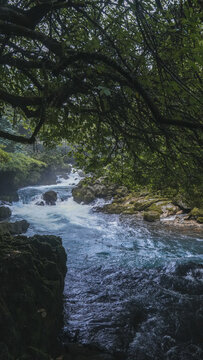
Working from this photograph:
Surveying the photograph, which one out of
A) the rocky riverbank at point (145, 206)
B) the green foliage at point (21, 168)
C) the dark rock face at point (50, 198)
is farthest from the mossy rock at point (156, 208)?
the green foliage at point (21, 168)

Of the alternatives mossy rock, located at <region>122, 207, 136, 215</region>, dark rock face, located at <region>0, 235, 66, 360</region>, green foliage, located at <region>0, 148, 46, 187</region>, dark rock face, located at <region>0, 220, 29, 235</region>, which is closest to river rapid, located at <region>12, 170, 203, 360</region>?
dark rock face, located at <region>0, 220, 29, 235</region>

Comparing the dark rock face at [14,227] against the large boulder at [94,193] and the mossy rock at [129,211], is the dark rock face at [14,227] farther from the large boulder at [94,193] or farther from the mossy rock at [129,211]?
the large boulder at [94,193]

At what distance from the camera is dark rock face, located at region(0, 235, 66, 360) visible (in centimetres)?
379

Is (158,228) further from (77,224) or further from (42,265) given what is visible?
(42,265)

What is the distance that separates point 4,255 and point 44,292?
1.25 m

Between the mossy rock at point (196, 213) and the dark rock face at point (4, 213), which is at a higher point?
the dark rock face at point (4, 213)

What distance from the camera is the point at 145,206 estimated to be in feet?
Result: 68.0

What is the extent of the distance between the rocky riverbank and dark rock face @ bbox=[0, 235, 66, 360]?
8.93m

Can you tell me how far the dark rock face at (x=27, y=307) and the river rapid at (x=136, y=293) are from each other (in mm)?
964

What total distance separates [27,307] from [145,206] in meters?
17.3

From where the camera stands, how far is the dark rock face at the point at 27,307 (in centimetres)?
379

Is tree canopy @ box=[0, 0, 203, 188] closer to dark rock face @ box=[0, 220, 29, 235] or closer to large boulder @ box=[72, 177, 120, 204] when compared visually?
dark rock face @ box=[0, 220, 29, 235]

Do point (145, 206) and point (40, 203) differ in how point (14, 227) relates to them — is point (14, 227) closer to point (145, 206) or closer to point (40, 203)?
point (40, 203)

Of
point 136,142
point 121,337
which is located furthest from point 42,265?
point 136,142
